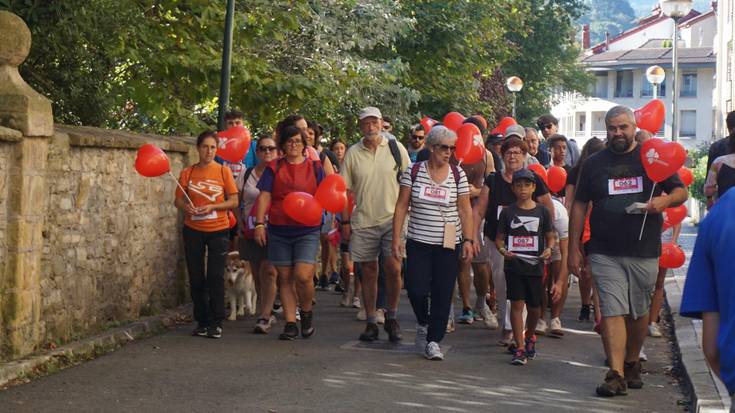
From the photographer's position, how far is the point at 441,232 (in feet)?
34.6

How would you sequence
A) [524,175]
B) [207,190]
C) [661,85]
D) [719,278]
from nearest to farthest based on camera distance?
[719,278] → [524,175] → [207,190] → [661,85]

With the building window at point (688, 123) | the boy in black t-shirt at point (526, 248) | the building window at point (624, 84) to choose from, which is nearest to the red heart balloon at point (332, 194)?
the boy in black t-shirt at point (526, 248)

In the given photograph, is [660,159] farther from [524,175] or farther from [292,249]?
[292,249]

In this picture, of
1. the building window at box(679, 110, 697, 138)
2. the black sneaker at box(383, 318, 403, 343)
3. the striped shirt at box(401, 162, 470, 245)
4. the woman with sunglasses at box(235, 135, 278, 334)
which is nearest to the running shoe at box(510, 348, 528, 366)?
the striped shirt at box(401, 162, 470, 245)

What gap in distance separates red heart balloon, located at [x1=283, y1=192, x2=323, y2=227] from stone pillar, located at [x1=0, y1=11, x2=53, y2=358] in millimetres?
2032

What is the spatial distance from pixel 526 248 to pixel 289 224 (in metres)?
1.94

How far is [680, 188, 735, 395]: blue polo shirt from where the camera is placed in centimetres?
394

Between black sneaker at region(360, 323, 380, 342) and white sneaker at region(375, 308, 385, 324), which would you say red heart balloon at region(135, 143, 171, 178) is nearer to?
black sneaker at region(360, 323, 380, 342)

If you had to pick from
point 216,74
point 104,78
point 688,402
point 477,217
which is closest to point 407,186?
point 477,217

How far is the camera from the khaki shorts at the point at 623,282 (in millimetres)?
9039

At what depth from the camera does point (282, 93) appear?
17.2 m

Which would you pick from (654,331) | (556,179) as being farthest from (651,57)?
(654,331)

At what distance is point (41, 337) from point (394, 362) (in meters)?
2.54

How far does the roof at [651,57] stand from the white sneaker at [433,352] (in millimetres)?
84055
